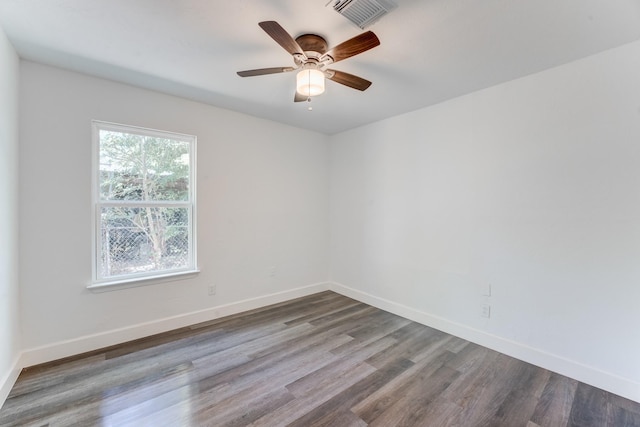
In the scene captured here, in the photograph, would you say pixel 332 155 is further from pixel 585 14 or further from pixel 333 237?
pixel 585 14

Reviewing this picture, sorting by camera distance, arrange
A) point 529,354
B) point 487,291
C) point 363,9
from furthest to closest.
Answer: point 487,291 → point 529,354 → point 363,9

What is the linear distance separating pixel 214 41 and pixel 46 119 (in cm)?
167

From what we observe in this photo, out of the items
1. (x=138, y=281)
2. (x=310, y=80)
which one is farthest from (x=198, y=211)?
(x=310, y=80)

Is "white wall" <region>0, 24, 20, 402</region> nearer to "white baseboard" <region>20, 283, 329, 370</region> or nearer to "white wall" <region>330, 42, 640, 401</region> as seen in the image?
"white baseboard" <region>20, 283, 329, 370</region>

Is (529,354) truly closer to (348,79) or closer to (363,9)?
(348,79)

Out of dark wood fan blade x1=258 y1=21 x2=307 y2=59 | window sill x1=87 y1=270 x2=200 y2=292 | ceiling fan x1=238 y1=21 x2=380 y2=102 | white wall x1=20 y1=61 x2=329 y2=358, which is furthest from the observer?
window sill x1=87 y1=270 x2=200 y2=292

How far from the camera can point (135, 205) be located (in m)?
2.80

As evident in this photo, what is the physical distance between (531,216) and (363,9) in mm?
2197

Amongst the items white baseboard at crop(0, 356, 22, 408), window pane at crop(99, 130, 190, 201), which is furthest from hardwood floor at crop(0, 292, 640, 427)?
window pane at crop(99, 130, 190, 201)

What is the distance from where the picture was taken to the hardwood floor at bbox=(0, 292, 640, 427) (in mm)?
1789

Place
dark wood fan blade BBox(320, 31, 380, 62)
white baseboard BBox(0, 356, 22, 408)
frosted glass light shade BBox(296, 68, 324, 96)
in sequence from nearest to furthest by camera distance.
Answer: dark wood fan blade BBox(320, 31, 380, 62)
white baseboard BBox(0, 356, 22, 408)
frosted glass light shade BBox(296, 68, 324, 96)

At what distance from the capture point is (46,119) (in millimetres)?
2359

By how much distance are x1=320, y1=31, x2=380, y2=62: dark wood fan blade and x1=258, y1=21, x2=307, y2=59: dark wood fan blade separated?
0.71 ft

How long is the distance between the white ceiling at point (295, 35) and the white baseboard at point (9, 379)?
95.1 inches
